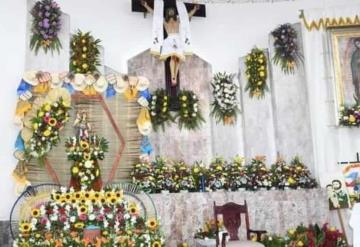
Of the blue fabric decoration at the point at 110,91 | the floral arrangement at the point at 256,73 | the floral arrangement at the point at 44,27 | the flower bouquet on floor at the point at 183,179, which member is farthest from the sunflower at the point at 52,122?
the floral arrangement at the point at 256,73

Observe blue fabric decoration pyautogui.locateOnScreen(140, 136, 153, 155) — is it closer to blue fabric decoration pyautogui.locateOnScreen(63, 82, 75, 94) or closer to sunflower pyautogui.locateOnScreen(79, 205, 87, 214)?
blue fabric decoration pyautogui.locateOnScreen(63, 82, 75, 94)

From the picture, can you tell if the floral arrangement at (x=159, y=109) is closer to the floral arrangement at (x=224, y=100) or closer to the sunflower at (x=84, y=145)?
the floral arrangement at (x=224, y=100)

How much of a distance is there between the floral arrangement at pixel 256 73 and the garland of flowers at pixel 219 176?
147cm

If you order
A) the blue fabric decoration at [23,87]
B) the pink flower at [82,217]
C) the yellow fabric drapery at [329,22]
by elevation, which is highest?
the yellow fabric drapery at [329,22]

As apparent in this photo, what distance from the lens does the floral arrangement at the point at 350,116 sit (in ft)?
27.5

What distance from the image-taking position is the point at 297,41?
30.0 feet

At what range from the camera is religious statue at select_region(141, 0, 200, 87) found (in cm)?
883

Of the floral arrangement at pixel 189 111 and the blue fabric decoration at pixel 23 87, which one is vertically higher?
the blue fabric decoration at pixel 23 87

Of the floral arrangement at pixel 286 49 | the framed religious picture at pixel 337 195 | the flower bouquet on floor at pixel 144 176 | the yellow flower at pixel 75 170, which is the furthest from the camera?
the floral arrangement at pixel 286 49

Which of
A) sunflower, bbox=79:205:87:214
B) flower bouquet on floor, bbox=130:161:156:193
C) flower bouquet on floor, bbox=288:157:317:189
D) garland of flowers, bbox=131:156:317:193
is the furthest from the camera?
flower bouquet on floor, bbox=288:157:317:189

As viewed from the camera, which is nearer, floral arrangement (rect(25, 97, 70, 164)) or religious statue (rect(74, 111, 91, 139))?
floral arrangement (rect(25, 97, 70, 164))

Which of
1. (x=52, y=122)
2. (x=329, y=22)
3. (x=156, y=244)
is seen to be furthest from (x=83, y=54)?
(x=329, y=22)

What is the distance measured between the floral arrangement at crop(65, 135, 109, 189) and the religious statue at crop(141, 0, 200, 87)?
2352 millimetres

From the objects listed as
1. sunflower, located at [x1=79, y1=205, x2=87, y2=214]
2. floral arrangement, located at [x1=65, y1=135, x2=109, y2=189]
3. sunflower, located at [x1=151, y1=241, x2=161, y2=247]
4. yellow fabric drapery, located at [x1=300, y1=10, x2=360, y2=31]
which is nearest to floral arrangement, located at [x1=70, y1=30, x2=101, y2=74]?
floral arrangement, located at [x1=65, y1=135, x2=109, y2=189]
